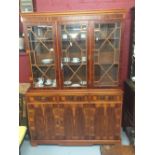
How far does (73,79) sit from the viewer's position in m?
2.40

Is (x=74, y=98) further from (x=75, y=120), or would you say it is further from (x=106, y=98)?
(x=106, y=98)

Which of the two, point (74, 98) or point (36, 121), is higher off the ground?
point (74, 98)

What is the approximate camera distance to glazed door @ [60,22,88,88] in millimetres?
2178

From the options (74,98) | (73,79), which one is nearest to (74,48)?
(73,79)

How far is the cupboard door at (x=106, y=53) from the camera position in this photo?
7.09ft

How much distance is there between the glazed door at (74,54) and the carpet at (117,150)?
90 cm

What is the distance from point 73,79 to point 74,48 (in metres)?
0.42

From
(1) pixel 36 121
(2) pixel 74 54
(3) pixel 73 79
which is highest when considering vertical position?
(2) pixel 74 54

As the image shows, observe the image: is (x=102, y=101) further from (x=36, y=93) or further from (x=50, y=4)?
(x=50, y=4)

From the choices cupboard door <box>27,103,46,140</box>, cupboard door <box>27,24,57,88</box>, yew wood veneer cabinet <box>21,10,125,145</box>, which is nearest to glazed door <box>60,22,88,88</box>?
yew wood veneer cabinet <box>21,10,125,145</box>

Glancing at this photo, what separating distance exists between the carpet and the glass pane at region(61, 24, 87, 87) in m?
0.90

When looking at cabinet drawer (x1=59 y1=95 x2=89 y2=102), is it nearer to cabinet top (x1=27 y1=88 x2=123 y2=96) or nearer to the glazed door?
cabinet top (x1=27 y1=88 x2=123 y2=96)

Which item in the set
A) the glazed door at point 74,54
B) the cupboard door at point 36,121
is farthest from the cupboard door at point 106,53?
the cupboard door at point 36,121
